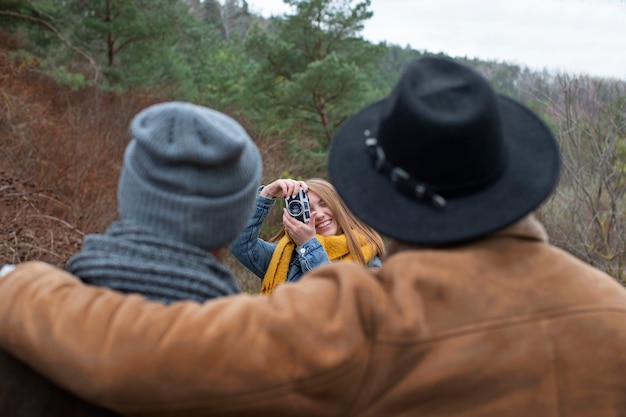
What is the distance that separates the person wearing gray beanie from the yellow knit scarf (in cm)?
206

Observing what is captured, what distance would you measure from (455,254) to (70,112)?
41.1 feet

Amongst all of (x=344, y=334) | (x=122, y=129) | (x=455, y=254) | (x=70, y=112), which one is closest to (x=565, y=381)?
(x=455, y=254)

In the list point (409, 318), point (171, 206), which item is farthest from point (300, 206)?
point (409, 318)

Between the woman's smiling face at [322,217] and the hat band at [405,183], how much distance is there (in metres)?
2.18

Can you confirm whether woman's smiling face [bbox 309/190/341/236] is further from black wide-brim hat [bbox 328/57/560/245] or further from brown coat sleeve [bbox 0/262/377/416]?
brown coat sleeve [bbox 0/262/377/416]

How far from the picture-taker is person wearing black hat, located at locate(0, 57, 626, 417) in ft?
3.55

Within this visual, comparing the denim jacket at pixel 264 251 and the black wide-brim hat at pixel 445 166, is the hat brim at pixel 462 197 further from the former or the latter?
the denim jacket at pixel 264 251

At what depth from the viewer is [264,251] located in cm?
353

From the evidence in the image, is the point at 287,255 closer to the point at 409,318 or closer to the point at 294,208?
the point at 294,208

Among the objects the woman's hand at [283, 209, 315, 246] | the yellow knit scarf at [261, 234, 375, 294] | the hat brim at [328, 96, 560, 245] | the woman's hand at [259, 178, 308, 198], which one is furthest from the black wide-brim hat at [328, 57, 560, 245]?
the yellow knit scarf at [261, 234, 375, 294]

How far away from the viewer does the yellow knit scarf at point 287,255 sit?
338 centimetres

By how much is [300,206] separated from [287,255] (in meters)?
0.27

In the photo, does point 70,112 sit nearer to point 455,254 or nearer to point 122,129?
point 122,129

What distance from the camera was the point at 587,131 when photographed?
8.95m
